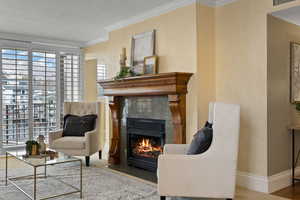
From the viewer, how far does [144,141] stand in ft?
14.8

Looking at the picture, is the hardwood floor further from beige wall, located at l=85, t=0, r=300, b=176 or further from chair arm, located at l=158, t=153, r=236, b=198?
chair arm, located at l=158, t=153, r=236, b=198

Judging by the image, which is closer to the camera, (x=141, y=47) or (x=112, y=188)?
(x=112, y=188)

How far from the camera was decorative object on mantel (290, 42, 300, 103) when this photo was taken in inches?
150

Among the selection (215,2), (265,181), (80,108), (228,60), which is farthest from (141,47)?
(265,181)

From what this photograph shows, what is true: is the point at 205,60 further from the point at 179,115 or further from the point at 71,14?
the point at 71,14

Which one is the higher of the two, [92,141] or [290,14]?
[290,14]

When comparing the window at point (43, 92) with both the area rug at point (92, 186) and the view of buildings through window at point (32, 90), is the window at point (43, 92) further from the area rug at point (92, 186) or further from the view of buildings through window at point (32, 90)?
the area rug at point (92, 186)

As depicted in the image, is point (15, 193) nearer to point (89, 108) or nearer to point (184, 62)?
point (89, 108)

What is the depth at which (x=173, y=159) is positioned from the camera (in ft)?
8.72

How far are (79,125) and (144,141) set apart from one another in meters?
1.25

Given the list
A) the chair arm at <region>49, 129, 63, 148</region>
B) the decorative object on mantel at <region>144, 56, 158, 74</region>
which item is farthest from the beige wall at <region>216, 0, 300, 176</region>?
the chair arm at <region>49, 129, 63, 148</region>

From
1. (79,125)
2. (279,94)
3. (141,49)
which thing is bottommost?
(79,125)

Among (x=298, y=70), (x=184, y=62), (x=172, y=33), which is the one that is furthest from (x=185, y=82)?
(x=298, y=70)

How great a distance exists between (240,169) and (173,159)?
1.42 m
